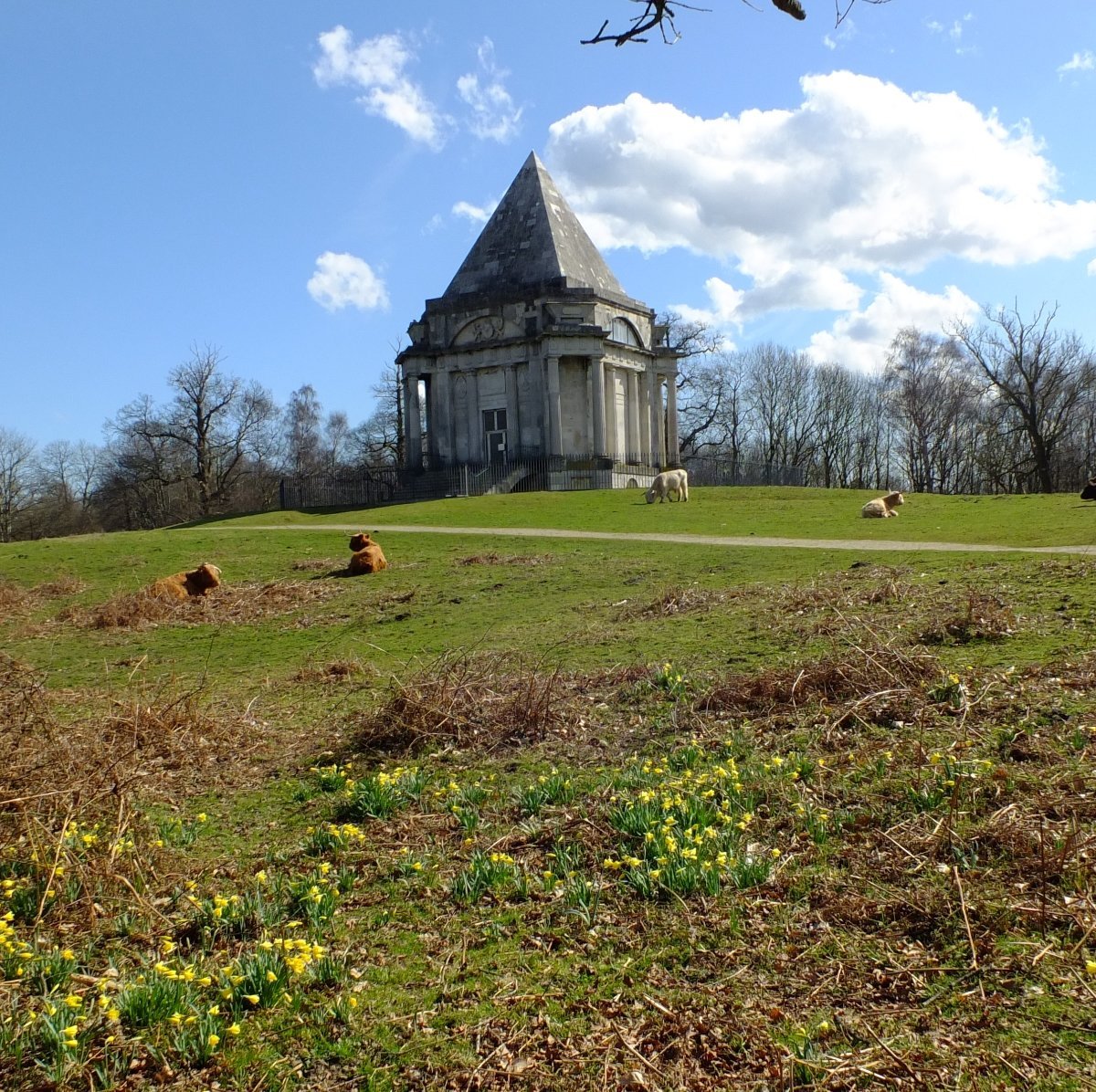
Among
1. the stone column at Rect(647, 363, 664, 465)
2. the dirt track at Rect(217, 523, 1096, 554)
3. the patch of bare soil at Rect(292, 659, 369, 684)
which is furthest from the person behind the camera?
the stone column at Rect(647, 363, 664, 465)

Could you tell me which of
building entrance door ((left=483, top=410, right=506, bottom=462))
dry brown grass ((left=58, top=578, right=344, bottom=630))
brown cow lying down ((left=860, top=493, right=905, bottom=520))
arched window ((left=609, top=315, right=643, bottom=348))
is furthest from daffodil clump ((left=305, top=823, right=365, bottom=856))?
arched window ((left=609, top=315, right=643, bottom=348))

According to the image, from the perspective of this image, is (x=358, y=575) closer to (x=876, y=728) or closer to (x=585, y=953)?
(x=876, y=728)

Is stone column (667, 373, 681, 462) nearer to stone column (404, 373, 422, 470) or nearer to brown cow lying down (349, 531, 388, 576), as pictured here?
stone column (404, 373, 422, 470)

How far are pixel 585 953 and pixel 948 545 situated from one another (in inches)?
508

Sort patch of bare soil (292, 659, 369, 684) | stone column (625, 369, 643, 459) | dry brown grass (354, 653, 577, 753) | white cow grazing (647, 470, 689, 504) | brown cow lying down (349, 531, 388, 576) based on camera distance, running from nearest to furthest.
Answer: dry brown grass (354, 653, 577, 753) → patch of bare soil (292, 659, 369, 684) → brown cow lying down (349, 531, 388, 576) → white cow grazing (647, 470, 689, 504) → stone column (625, 369, 643, 459)

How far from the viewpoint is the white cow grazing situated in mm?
28922

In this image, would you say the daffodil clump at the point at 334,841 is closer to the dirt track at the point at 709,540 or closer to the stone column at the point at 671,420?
the dirt track at the point at 709,540

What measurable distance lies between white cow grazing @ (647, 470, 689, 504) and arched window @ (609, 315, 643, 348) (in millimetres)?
14878

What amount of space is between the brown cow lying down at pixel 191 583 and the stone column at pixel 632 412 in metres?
31.0

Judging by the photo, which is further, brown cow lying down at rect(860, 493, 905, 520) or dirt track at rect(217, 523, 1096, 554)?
brown cow lying down at rect(860, 493, 905, 520)

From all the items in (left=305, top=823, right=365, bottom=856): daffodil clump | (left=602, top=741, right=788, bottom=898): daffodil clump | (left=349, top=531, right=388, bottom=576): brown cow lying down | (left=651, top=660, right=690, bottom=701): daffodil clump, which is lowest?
(left=305, top=823, right=365, bottom=856): daffodil clump

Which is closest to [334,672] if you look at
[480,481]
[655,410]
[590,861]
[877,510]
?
[590,861]

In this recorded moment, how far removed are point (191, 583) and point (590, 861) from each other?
12.9 m

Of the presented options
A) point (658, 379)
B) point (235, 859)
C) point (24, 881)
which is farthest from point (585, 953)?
point (658, 379)
